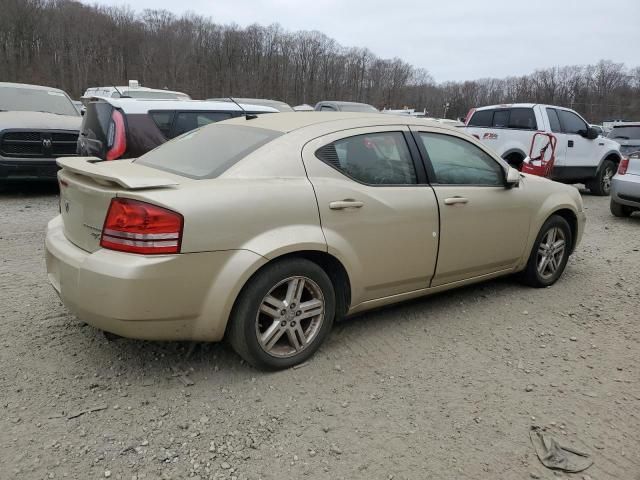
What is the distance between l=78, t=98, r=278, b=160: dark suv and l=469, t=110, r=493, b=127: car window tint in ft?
22.0

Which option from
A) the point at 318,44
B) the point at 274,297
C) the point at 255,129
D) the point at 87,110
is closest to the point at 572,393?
the point at 274,297

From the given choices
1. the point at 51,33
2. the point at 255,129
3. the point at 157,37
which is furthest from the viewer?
the point at 157,37

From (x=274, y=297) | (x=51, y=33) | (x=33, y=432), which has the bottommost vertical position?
(x=33, y=432)

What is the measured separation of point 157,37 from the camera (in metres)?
77.1

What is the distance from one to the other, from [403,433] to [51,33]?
3055 inches

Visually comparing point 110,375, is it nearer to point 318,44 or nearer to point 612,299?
point 612,299

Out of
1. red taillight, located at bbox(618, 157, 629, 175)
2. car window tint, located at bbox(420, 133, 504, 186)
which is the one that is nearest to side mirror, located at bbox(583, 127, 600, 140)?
red taillight, located at bbox(618, 157, 629, 175)

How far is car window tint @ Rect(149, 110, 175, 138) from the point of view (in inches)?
251

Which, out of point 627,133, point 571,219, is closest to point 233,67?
point 627,133

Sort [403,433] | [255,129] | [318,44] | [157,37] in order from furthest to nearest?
[318,44] → [157,37] → [255,129] → [403,433]

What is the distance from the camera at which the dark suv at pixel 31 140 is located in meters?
7.79

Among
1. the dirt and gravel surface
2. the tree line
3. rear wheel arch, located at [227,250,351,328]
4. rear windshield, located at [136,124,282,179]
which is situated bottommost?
A: the dirt and gravel surface

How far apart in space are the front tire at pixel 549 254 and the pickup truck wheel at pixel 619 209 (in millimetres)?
4452

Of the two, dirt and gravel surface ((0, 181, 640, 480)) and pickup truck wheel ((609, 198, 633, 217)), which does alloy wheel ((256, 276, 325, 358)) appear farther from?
pickup truck wheel ((609, 198, 633, 217))
